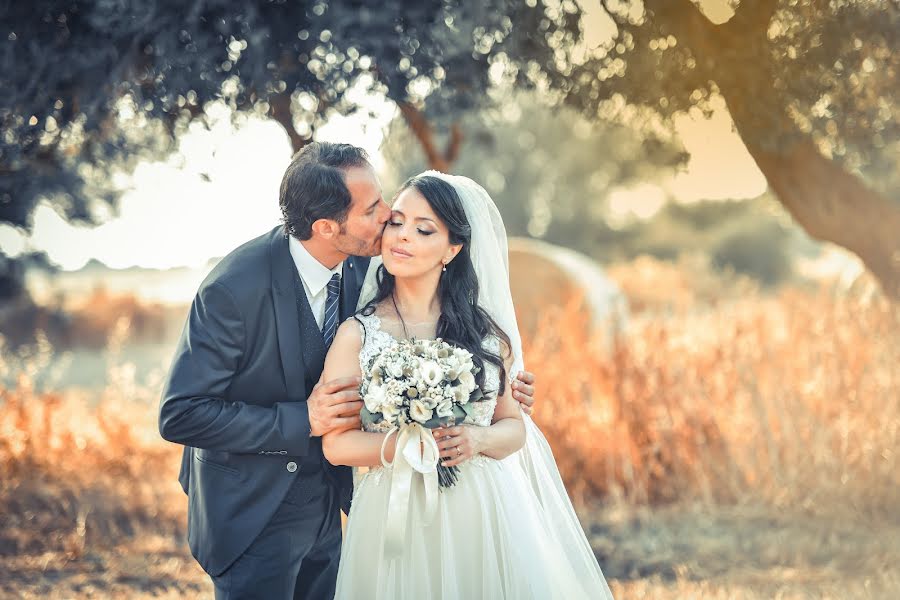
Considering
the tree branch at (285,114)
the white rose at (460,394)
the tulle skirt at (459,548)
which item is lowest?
the tulle skirt at (459,548)

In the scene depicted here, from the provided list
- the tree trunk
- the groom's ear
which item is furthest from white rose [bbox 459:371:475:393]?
the tree trunk

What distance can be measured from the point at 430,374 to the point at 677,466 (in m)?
3.84

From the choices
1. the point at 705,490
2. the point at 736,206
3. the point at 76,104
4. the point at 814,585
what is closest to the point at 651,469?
the point at 705,490

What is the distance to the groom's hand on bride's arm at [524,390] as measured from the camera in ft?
11.9

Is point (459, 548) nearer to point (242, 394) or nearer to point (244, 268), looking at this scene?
point (242, 394)

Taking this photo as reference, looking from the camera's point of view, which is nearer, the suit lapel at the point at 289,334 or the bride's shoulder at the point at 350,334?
the bride's shoulder at the point at 350,334

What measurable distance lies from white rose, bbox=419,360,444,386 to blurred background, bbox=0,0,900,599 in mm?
1690

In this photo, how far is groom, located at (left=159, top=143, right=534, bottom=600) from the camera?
336 cm

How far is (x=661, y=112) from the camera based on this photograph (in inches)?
200

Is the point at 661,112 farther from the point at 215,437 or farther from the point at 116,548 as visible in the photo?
the point at 116,548

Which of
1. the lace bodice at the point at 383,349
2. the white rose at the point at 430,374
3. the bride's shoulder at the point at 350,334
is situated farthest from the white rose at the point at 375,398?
the bride's shoulder at the point at 350,334

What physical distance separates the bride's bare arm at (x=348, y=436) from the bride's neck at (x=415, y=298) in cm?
26

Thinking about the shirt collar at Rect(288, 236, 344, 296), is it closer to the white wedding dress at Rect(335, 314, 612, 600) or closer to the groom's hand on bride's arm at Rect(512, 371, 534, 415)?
the white wedding dress at Rect(335, 314, 612, 600)

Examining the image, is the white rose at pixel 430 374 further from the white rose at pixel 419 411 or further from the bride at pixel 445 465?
the bride at pixel 445 465
